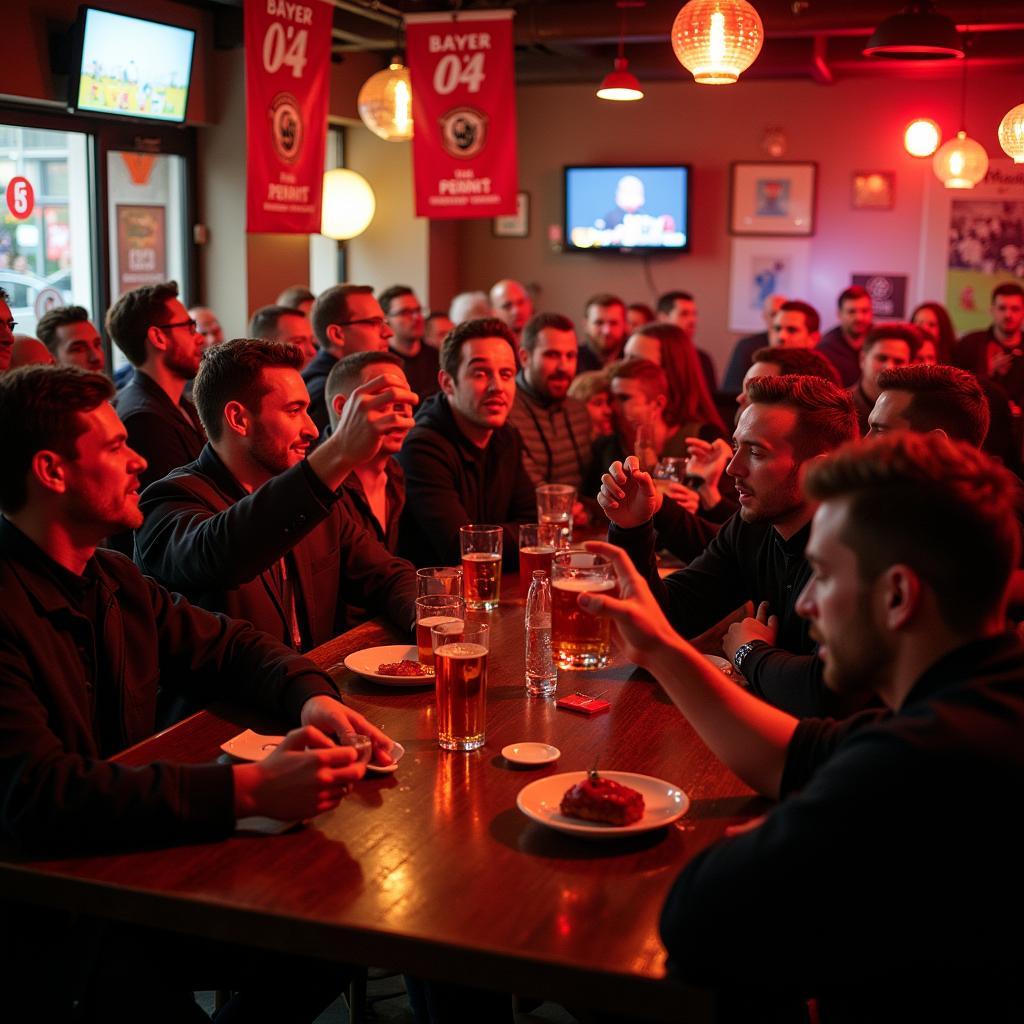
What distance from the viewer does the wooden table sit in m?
1.54

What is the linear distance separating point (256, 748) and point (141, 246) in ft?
20.7

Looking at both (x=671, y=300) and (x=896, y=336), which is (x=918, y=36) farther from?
(x=671, y=300)

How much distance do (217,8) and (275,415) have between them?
19.0 feet

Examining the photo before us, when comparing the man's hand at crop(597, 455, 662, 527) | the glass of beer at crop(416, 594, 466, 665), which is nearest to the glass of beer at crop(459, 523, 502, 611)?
the man's hand at crop(597, 455, 662, 527)

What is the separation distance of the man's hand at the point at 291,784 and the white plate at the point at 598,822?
0.28 metres

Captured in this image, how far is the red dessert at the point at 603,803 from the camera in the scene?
186 centimetres

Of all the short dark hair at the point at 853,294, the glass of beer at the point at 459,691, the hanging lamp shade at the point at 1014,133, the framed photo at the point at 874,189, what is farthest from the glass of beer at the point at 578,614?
the framed photo at the point at 874,189

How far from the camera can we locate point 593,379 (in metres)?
5.79

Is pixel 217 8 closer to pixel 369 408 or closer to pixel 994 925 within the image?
pixel 369 408

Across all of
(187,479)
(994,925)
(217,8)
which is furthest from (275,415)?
(217,8)

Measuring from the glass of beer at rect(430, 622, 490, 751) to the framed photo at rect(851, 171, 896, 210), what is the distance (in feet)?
29.6

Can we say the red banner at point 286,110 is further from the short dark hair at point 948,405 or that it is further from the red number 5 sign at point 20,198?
the short dark hair at point 948,405

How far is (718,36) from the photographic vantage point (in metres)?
4.40

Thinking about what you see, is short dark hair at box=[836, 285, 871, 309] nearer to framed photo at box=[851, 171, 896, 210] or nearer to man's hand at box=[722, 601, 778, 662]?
framed photo at box=[851, 171, 896, 210]
